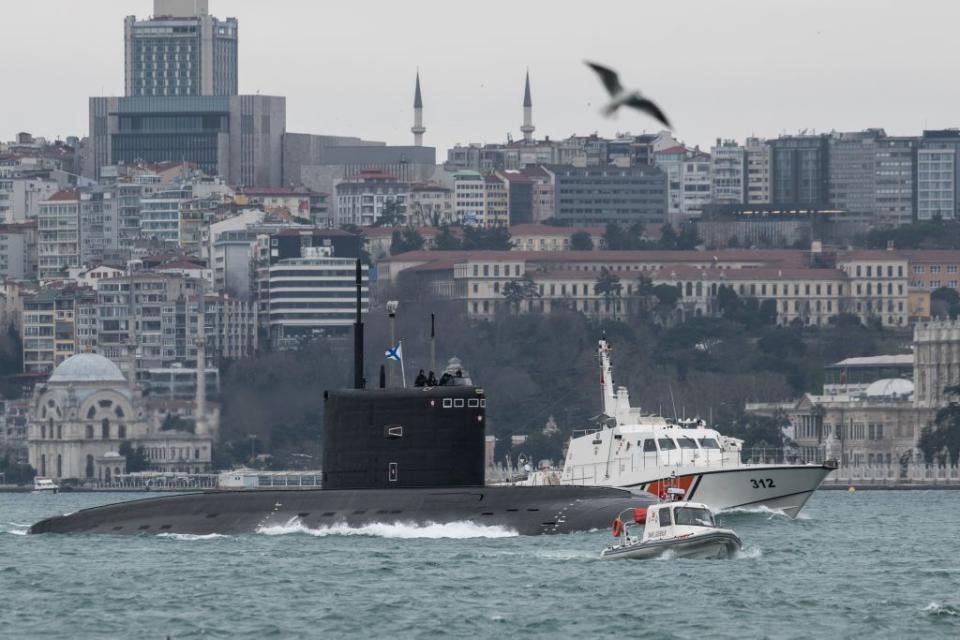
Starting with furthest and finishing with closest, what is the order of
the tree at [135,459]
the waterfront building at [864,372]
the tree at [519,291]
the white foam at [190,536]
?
the tree at [519,291] → the waterfront building at [864,372] → the tree at [135,459] → the white foam at [190,536]

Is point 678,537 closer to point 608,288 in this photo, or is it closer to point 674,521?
point 674,521

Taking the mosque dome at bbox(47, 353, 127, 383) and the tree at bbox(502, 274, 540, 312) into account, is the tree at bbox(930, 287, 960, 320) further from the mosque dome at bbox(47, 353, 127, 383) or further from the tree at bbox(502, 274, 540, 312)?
the mosque dome at bbox(47, 353, 127, 383)

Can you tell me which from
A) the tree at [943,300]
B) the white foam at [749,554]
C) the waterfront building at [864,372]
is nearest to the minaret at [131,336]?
the waterfront building at [864,372]

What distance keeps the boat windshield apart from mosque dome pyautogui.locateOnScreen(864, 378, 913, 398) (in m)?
104

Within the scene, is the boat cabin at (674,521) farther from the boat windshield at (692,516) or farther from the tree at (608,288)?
the tree at (608,288)

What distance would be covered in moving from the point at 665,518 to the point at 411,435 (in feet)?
20.6

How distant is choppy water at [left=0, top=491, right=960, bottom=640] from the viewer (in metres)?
36.0

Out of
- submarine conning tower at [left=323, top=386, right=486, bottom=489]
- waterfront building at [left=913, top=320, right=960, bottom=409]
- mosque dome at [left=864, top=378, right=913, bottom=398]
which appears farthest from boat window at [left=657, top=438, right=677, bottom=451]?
mosque dome at [left=864, top=378, right=913, bottom=398]

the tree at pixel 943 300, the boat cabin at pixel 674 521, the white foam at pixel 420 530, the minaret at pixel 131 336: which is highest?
the tree at pixel 943 300

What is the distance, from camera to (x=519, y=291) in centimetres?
19362

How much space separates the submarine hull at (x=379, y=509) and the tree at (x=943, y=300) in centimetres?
14911

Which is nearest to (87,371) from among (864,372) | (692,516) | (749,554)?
(864,372)

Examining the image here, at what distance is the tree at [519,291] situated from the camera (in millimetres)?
192375

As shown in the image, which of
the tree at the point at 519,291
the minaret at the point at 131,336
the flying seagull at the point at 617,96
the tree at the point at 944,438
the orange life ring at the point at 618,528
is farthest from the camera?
the tree at the point at 519,291
